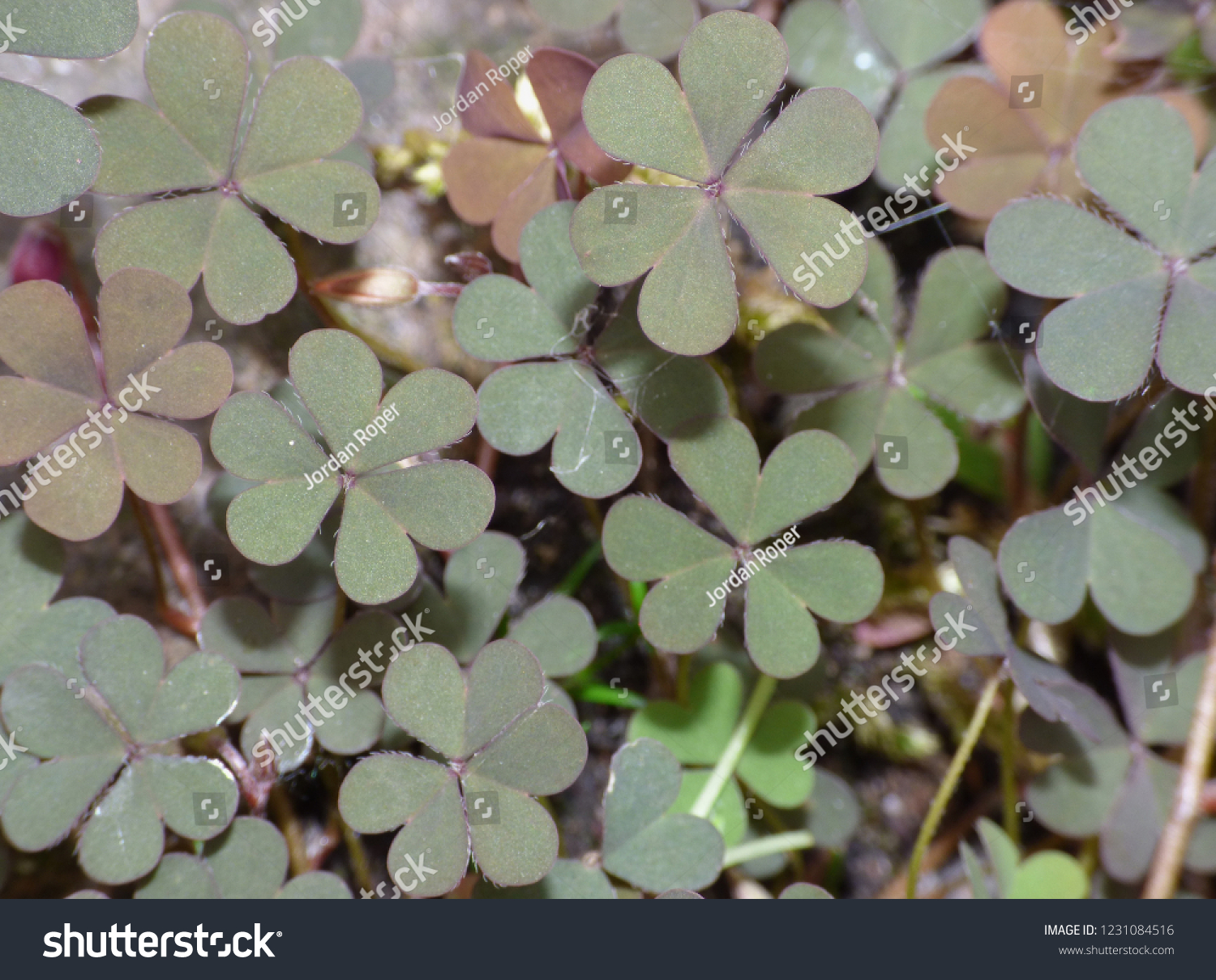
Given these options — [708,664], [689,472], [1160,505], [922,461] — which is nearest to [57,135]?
[689,472]

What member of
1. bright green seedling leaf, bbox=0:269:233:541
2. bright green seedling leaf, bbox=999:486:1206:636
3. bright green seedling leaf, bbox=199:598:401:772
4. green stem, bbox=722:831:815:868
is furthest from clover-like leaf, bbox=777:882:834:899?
bright green seedling leaf, bbox=0:269:233:541

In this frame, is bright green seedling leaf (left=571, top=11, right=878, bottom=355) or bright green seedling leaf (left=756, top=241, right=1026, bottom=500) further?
bright green seedling leaf (left=756, top=241, right=1026, bottom=500)

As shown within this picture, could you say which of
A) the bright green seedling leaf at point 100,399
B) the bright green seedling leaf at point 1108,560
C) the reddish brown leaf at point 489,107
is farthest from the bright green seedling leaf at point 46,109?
the bright green seedling leaf at point 1108,560

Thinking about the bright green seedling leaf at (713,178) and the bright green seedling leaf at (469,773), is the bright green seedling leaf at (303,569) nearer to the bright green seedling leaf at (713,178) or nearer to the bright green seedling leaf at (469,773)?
the bright green seedling leaf at (469,773)

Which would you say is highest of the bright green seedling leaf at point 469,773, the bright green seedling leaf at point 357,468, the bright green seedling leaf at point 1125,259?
the bright green seedling leaf at point 1125,259

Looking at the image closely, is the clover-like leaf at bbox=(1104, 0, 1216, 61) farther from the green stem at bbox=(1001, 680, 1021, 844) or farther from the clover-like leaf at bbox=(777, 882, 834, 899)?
the clover-like leaf at bbox=(777, 882, 834, 899)

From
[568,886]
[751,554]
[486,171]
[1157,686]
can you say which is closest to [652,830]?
[568,886]
